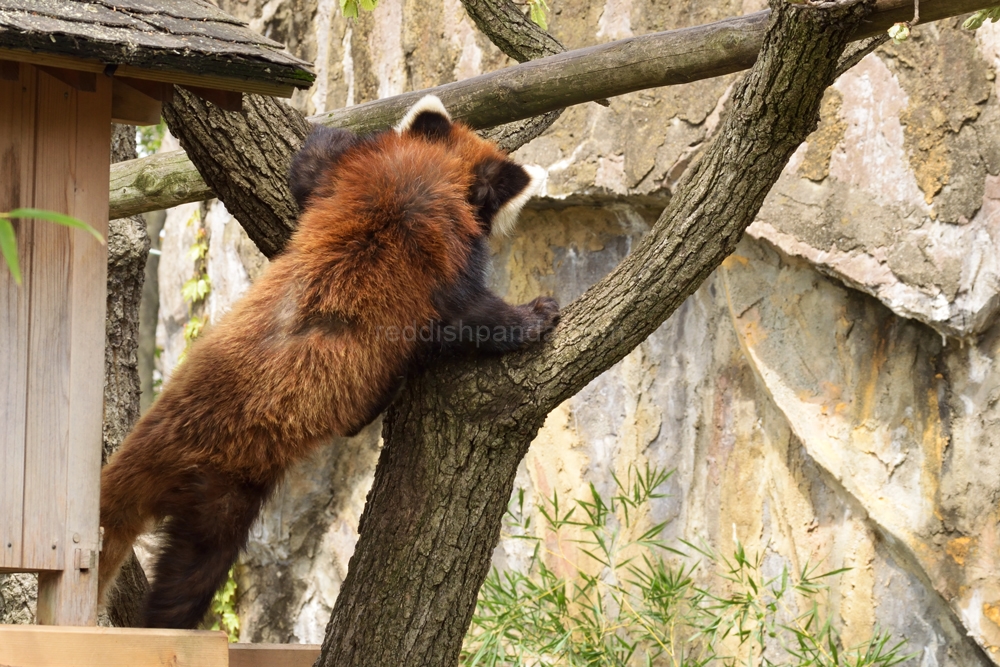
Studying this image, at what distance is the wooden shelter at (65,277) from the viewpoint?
102 inches

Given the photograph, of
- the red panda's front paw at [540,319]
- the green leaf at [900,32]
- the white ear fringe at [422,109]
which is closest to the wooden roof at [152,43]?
the red panda's front paw at [540,319]

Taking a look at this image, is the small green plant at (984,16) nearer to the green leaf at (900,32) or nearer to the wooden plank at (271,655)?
the green leaf at (900,32)

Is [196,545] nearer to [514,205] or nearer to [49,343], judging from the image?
[49,343]

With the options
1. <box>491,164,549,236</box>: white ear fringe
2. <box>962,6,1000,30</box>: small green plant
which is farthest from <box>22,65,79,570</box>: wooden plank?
<box>962,6,1000,30</box>: small green plant

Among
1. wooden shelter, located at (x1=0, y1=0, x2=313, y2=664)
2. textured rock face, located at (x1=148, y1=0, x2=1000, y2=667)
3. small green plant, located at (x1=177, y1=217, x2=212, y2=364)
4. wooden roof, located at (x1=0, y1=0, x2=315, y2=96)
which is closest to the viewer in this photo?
wooden roof, located at (x1=0, y1=0, x2=315, y2=96)

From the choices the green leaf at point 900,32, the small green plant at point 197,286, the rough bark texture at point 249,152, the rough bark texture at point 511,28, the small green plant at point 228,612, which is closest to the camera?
the green leaf at point 900,32

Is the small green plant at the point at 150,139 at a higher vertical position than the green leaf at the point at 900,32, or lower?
higher

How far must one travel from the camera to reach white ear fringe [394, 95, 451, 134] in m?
3.72

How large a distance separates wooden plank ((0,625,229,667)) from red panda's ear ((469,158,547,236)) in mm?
1699

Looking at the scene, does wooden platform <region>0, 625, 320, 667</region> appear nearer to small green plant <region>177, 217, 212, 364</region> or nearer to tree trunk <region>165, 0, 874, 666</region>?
tree trunk <region>165, 0, 874, 666</region>

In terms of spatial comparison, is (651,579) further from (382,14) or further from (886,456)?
(382,14)

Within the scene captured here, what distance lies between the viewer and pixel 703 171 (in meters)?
2.83

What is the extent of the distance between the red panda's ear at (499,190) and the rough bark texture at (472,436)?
753mm

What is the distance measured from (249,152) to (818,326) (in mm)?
3300
